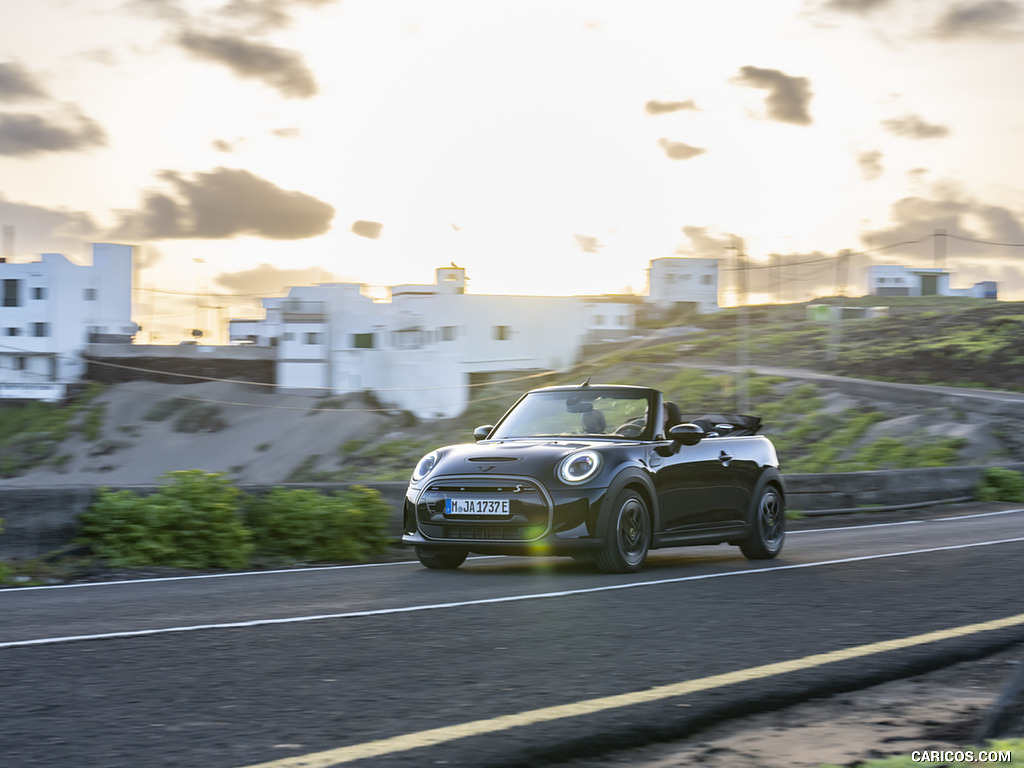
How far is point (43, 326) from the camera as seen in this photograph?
3575 inches

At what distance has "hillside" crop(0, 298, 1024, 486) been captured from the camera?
4075cm

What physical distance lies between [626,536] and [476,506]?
49.2 inches

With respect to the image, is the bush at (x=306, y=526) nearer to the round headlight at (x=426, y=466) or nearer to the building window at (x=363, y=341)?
the round headlight at (x=426, y=466)

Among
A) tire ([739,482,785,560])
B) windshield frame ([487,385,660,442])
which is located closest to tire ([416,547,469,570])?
windshield frame ([487,385,660,442])

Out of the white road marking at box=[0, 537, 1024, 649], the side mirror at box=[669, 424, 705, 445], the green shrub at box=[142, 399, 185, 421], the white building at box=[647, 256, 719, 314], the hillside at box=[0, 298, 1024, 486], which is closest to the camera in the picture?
the white road marking at box=[0, 537, 1024, 649]

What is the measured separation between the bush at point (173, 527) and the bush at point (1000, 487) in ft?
48.8

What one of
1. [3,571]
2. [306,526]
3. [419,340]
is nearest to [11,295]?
[419,340]

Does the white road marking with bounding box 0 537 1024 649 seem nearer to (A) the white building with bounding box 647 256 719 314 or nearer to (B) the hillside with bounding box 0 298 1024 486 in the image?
(B) the hillside with bounding box 0 298 1024 486

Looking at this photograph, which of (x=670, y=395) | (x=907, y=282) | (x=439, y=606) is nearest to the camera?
(x=439, y=606)

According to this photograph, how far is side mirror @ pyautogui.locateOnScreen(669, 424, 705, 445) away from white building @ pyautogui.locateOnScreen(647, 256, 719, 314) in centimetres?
9987

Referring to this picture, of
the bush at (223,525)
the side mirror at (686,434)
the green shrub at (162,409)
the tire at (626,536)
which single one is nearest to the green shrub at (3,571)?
the bush at (223,525)

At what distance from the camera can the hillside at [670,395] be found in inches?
1604

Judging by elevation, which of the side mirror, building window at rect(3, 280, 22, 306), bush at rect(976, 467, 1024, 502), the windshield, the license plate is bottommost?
bush at rect(976, 467, 1024, 502)

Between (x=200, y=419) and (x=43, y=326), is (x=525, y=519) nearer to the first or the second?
(x=200, y=419)
